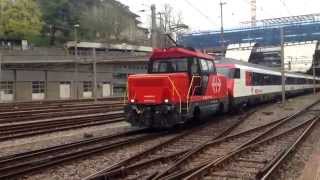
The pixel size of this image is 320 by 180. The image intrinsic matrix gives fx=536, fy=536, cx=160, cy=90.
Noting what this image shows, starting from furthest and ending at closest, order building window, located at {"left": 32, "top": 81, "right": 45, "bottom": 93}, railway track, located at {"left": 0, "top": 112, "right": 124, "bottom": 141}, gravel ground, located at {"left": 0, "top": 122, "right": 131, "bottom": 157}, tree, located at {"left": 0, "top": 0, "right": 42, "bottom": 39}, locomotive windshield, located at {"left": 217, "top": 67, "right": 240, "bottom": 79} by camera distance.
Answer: tree, located at {"left": 0, "top": 0, "right": 42, "bottom": 39}, building window, located at {"left": 32, "top": 81, "right": 45, "bottom": 93}, locomotive windshield, located at {"left": 217, "top": 67, "right": 240, "bottom": 79}, railway track, located at {"left": 0, "top": 112, "right": 124, "bottom": 141}, gravel ground, located at {"left": 0, "top": 122, "right": 131, "bottom": 157}

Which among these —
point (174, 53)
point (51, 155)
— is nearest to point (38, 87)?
point (174, 53)

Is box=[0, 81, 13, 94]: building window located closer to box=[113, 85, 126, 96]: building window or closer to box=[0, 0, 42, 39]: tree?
box=[113, 85, 126, 96]: building window

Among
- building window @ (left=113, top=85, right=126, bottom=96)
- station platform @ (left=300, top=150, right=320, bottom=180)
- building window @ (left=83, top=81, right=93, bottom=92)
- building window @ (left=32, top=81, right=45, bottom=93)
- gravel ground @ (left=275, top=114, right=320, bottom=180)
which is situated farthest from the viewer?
building window @ (left=113, top=85, right=126, bottom=96)

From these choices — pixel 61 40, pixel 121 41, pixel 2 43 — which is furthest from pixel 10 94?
pixel 121 41

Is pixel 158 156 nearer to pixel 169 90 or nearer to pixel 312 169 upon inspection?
pixel 312 169

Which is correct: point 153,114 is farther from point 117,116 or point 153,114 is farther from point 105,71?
point 105,71

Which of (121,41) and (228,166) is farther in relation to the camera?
(121,41)

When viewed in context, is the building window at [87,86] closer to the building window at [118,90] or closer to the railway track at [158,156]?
the building window at [118,90]

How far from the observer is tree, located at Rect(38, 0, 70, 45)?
100m

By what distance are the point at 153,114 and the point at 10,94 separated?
50.2 meters

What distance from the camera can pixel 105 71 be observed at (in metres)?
80.2

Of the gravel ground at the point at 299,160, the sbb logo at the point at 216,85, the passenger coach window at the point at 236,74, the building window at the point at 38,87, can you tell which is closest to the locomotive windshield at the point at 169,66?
the sbb logo at the point at 216,85

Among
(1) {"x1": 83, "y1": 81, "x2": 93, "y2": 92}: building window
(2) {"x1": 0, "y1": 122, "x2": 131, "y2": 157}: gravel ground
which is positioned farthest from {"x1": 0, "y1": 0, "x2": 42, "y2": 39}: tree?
(2) {"x1": 0, "y1": 122, "x2": 131, "y2": 157}: gravel ground

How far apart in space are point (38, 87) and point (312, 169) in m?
61.6
